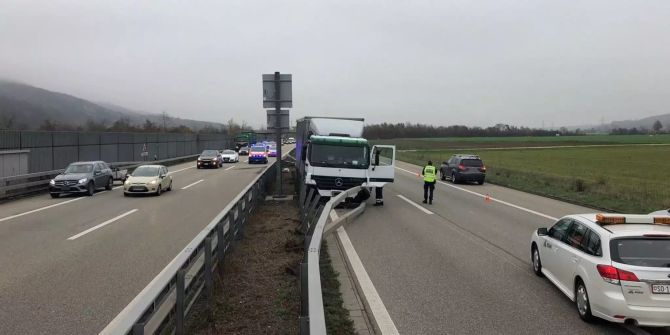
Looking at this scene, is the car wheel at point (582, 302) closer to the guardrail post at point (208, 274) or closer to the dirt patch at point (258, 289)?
the dirt patch at point (258, 289)

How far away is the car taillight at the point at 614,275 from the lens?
6.65m

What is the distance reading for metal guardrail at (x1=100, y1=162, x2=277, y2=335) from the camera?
14.4 ft

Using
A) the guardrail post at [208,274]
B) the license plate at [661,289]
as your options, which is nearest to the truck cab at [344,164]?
the guardrail post at [208,274]

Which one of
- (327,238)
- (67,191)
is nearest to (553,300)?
(327,238)

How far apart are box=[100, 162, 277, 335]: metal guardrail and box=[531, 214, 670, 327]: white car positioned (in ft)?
16.0

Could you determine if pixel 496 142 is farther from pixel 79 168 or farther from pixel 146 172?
pixel 79 168

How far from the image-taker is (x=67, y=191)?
23281mm

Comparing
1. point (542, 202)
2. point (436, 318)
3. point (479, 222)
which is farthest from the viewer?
point (542, 202)

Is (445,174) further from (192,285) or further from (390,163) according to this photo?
(192,285)

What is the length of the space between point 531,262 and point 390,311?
445 cm

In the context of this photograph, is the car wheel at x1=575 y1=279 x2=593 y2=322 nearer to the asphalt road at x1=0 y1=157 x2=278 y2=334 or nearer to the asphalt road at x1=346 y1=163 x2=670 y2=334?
the asphalt road at x1=346 y1=163 x2=670 y2=334

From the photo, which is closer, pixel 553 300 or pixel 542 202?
pixel 553 300

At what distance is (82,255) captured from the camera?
10891mm

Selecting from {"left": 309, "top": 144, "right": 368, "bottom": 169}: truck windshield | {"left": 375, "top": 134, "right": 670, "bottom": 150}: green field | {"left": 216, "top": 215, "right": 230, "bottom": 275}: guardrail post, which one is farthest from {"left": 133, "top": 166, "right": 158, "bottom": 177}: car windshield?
{"left": 375, "top": 134, "right": 670, "bottom": 150}: green field
